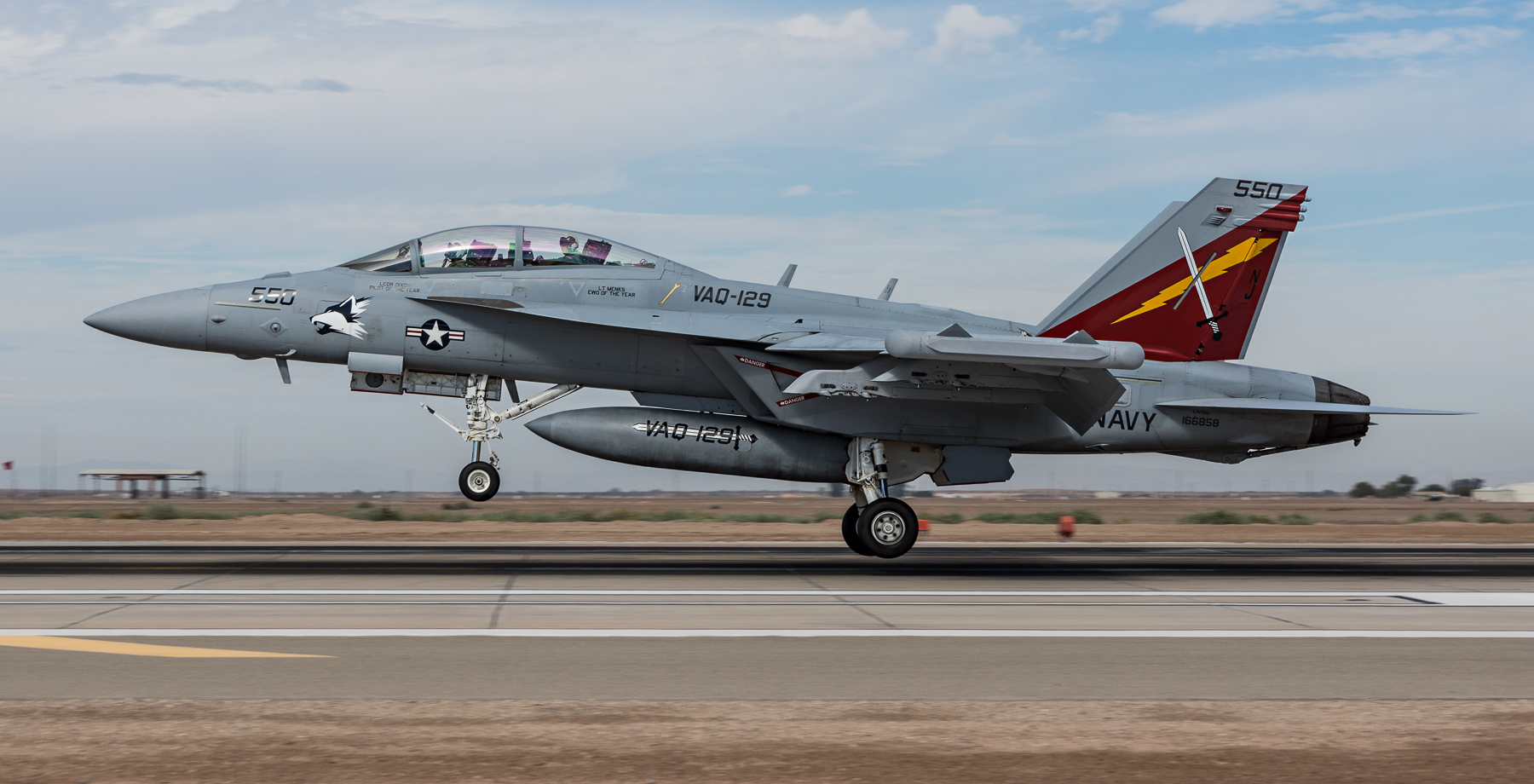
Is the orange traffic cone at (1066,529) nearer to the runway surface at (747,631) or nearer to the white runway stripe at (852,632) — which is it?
the runway surface at (747,631)

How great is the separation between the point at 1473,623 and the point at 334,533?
2288 centimetres

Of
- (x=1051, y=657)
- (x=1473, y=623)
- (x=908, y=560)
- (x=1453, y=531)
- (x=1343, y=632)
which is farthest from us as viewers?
(x=1453, y=531)

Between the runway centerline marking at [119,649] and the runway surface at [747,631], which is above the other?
the runway centerline marking at [119,649]

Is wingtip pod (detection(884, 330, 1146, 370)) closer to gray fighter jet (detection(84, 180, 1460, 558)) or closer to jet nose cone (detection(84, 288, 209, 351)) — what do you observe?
gray fighter jet (detection(84, 180, 1460, 558))

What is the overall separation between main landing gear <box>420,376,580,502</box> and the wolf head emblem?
1386 millimetres

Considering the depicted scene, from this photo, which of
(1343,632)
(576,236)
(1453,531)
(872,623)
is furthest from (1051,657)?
A: (1453,531)

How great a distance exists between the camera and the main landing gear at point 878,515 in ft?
54.3

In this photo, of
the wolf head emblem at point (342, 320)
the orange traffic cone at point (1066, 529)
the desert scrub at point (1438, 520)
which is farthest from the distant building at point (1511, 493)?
the wolf head emblem at point (342, 320)

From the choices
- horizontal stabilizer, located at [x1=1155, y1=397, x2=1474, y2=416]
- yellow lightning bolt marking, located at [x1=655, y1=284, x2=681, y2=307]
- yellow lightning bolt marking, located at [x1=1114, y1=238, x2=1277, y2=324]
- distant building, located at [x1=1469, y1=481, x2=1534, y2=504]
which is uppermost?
yellow lightning bolt marking, located at [x1=1114, y1=238, x2=1277, y2=324]

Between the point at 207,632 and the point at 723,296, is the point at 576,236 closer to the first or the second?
the point at 723,296

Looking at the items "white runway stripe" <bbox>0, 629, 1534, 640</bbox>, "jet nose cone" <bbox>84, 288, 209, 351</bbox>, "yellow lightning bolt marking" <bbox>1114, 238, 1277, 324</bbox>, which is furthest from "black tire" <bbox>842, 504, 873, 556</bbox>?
"jet nose cone" <bbox>84, 288, 209, 351</bbox>

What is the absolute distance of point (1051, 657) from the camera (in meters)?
8.43

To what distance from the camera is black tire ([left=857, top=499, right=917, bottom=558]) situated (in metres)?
16.5

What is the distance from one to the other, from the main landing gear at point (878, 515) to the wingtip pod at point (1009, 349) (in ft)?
9.99
